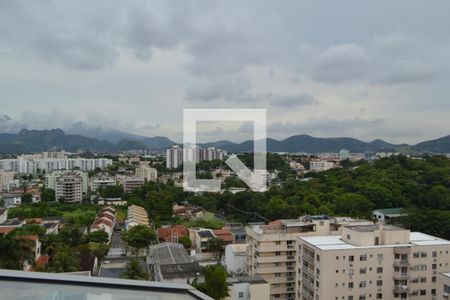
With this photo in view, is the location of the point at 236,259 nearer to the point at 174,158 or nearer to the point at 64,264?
the point at 64,264

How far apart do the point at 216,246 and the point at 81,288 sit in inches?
314

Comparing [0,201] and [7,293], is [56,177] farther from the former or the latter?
[7,293]

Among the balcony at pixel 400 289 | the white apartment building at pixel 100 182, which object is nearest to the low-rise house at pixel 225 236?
the balcony at pixel 400 289

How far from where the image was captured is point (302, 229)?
662cm

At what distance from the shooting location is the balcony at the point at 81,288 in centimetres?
78

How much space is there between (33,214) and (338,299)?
11.4m

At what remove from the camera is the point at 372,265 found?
5.36m

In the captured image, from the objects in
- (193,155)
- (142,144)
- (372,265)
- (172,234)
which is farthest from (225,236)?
(142,144)

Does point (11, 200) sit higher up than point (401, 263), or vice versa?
point (401, 263)

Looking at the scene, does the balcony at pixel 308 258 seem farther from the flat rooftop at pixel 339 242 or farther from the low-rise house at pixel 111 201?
the low-rise house at pixel 111 201

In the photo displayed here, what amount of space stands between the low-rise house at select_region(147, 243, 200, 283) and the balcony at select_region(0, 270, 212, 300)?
4457 millimetres

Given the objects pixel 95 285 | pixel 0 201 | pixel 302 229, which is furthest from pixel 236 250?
pixel 0 201

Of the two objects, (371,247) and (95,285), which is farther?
(371,247)

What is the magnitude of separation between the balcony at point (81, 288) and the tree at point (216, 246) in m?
7.90
